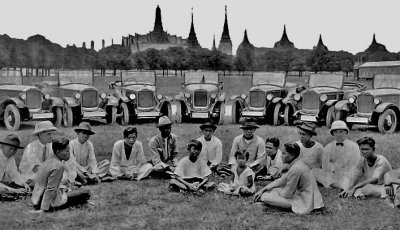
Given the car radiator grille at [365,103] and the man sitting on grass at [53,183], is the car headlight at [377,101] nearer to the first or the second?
the car radiator grille at [365,103]

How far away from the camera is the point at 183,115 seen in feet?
44.3

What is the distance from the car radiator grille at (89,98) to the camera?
12.9m

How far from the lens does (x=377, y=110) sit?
11562 mm

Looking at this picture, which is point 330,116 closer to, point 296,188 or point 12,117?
point 296,188

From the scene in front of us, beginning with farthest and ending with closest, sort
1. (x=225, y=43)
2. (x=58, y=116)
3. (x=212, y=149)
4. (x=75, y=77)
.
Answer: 1. (x=225, y=43)
2. (x=75, y=77)
3. (x=58, y=116)
4. (x=212, y=149)

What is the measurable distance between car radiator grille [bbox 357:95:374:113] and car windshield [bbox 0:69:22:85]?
29.6 feet

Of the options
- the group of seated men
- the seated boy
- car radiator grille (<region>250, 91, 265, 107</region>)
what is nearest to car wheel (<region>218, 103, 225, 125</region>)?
car radiator grille (<region>250, 91, 265, 107</region>)

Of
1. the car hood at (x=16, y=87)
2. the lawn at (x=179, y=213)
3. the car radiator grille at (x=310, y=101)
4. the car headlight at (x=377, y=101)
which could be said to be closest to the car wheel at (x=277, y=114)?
the car radiator grille at (x=310, y=101)

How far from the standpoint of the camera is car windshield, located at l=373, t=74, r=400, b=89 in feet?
42.4

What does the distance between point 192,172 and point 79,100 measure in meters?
6.89

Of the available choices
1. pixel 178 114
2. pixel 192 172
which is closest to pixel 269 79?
Result: pixel 178 114

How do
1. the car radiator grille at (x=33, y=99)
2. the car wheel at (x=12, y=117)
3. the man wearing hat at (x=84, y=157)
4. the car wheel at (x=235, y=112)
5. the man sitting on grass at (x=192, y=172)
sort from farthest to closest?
the car wheel at (x=235, y=112)
the car radiator grille at (x=33, y=99)
the car wheel at (x=12, y=117)
the man wearing hat at (x=84, y=157)
the man sitting on grass at (x=192, y=172)

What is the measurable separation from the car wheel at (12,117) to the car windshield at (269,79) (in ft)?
22.2

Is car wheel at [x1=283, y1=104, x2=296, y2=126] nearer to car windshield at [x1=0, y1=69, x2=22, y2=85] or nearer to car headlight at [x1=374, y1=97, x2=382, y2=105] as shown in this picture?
car headlight at [x1=374, y1=97, x2=382, y2=105]
